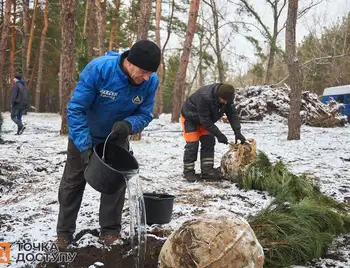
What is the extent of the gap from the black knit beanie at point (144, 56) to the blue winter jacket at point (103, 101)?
18cm

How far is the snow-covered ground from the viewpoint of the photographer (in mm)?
3230

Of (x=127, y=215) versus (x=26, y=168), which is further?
(x=26, y=168)

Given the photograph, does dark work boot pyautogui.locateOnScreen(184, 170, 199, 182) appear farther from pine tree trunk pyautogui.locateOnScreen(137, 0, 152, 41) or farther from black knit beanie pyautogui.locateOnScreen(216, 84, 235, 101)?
pine tree trunk pyautogui.locateOnScreen(137, 0, 152, 41)

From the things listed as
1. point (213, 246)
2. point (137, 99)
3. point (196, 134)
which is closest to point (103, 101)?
point (137, 99)

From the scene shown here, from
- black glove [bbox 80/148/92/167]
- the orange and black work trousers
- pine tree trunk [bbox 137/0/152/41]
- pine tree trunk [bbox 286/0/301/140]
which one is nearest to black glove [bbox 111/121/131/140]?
black glove [bbox 80/148/92/167]

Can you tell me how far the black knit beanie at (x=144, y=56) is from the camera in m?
2.51

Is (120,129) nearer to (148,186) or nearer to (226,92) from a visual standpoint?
(148,186)

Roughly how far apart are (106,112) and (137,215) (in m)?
0.84

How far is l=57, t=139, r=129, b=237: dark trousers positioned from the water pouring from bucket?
0.13 m

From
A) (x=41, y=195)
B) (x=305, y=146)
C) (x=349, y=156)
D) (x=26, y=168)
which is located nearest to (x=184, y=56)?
(x=305, y=146)

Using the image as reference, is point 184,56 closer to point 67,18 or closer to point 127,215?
point 67,18

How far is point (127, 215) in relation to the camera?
142 inches

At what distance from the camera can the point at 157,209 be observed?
321cm

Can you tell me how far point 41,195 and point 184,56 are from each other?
1071 centimetres
